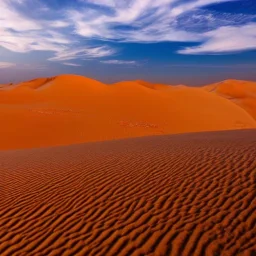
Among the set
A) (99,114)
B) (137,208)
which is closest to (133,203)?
(137,208)

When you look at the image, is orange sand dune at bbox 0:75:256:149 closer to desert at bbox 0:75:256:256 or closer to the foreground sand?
desert at bbox 0:75:256:256

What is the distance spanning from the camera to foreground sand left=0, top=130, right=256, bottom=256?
16.1 ft

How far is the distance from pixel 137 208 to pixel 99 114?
852 inches

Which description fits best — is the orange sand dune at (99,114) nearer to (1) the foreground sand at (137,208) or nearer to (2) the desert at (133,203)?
(2) the desert at (133,203)

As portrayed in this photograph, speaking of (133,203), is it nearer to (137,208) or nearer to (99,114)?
(137,208)

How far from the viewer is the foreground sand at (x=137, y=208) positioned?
492 centimetres

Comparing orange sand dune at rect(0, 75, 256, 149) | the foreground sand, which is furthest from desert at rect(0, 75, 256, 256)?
orange sand dune at rect(0, 75, 256, 149)

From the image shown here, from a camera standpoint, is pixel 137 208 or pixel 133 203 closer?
pixel 137 208

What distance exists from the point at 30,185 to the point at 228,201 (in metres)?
5.57

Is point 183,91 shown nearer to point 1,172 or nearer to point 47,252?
point 1,172

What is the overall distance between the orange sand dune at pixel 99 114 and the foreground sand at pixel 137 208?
11.6 meters

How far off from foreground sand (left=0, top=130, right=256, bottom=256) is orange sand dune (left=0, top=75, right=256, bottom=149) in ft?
38.2

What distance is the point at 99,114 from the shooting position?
2747 cm

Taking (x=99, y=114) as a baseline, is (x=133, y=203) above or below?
below
